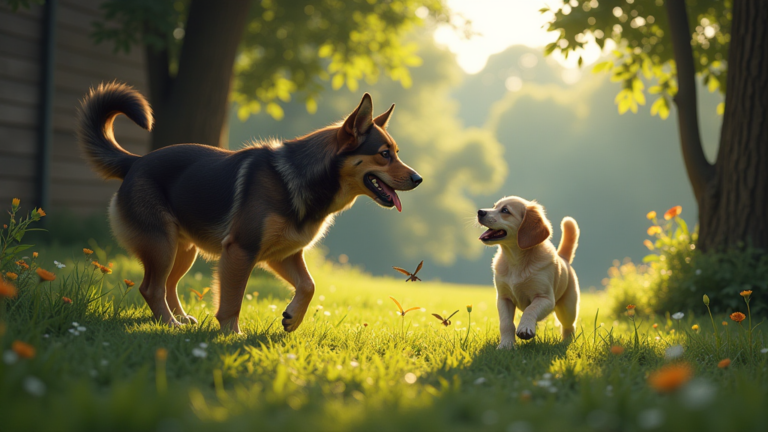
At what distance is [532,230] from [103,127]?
141 inches

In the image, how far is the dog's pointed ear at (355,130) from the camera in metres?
3.96

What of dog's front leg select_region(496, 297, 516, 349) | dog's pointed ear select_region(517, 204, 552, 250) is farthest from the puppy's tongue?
dog's front leg select_region(496, 297, 516, 349)

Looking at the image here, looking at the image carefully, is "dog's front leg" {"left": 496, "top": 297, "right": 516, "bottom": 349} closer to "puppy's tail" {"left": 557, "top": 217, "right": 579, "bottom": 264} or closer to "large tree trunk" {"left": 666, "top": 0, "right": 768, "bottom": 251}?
"puppy's tail" {"left": 557, "top": 217, "right": 579, "bottom": 264}

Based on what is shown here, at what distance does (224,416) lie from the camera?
2.02 meters

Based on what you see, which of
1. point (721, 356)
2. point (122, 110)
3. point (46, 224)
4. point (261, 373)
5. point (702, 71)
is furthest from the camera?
point (46, 224)

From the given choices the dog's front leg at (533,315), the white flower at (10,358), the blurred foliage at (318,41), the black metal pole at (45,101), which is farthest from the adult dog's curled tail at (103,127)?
the blurred foliage at (318,41)

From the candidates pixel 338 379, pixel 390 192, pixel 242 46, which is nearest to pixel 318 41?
pixel 242 46

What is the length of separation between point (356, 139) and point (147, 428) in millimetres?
2536

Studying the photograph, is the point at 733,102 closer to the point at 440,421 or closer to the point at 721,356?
the point at 721,356

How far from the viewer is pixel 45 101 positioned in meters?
9.75

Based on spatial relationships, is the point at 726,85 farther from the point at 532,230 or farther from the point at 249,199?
the point at 249,199

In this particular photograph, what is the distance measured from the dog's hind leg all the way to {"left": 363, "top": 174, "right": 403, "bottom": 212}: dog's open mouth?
174 cm

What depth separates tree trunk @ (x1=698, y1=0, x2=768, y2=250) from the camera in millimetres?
6227

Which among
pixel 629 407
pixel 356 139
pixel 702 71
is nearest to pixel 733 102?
pixel 702 71
